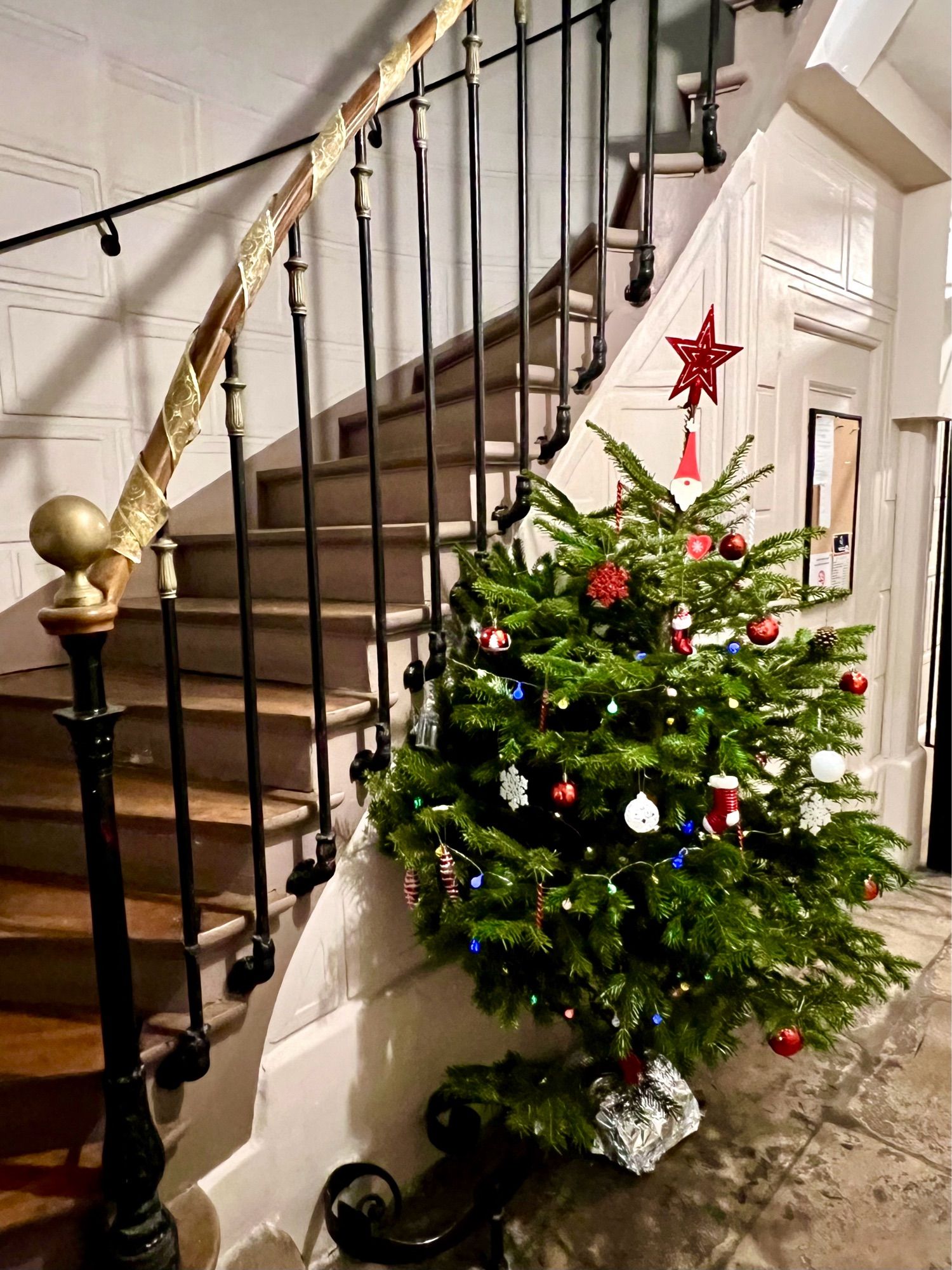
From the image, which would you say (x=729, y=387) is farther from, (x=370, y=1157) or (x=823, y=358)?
(x=370, y=1157)

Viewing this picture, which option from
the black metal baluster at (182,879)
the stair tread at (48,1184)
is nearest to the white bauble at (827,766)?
the black metal baluster at (182,879)

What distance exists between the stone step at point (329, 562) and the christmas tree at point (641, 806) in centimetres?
14

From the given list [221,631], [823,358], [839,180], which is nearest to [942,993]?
[823,358]

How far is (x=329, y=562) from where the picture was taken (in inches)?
74.6

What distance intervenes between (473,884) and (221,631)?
0.93 m

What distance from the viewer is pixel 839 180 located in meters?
2.57

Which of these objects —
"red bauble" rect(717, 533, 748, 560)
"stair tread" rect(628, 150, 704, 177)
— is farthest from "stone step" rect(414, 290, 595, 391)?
"red bauble" rect(717, 533, 748, 560)

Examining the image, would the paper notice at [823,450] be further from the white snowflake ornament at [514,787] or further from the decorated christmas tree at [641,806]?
the white snowflake ornament at [514,787]

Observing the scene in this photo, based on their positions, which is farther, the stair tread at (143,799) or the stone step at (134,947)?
the stair tread at (143,799)

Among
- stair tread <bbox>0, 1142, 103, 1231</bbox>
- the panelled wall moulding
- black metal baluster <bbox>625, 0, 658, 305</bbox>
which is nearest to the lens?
stair tread <bbox>0, 1142, 103, 1231</bbox>

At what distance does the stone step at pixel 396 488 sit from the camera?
5.86 feet

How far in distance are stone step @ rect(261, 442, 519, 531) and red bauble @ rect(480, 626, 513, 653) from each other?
379mm

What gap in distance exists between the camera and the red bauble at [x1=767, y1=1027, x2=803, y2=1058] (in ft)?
4.39

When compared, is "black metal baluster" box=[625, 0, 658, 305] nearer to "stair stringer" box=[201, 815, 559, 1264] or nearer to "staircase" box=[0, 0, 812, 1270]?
"staircase" box=[0, 0, 812, 1270]
